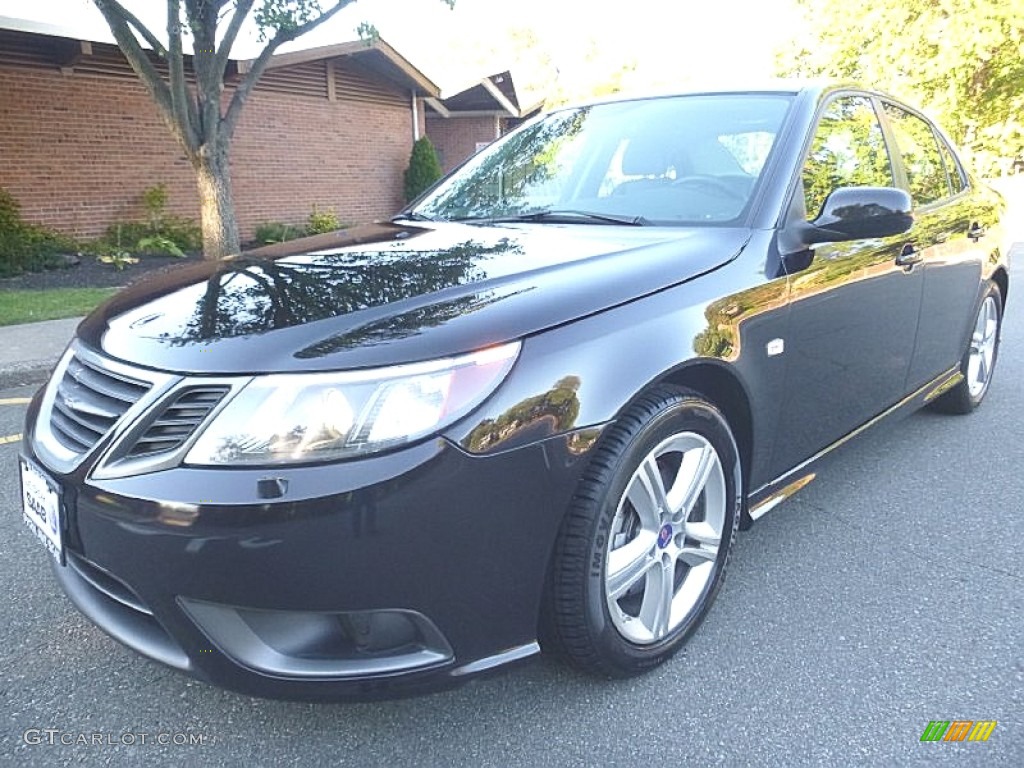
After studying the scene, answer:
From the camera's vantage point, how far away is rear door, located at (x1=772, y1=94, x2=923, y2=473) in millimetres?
2514

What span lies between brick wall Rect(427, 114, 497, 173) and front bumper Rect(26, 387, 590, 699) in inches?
786

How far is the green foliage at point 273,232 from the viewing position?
13781 mm

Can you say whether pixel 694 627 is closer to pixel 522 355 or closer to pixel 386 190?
pixel 522 355

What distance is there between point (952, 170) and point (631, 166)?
2063 mm

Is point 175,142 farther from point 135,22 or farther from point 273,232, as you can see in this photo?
point 135,22

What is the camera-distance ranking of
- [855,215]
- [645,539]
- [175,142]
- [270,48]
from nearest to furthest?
[645,539] < [855,215] < [270,48] < [175,142]

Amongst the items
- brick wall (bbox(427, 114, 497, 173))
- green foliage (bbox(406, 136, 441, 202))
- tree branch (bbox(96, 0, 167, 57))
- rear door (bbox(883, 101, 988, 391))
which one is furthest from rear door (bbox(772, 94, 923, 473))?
brick wall (bbox(427, 114, 497, 173))

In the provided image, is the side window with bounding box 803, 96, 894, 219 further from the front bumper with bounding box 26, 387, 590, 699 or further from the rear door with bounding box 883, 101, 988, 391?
the front bumper with bounding box 26, 387, 590, 699

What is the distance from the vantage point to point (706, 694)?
207 centimetres

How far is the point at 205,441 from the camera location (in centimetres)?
158

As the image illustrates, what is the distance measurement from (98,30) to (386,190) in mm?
6586

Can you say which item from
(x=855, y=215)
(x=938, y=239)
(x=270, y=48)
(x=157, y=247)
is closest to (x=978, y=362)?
(x=938, y=239)

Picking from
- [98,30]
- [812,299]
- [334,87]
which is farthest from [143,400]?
[334,87]

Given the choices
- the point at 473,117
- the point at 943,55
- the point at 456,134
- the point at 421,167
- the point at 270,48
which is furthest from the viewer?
the point at 456,134
